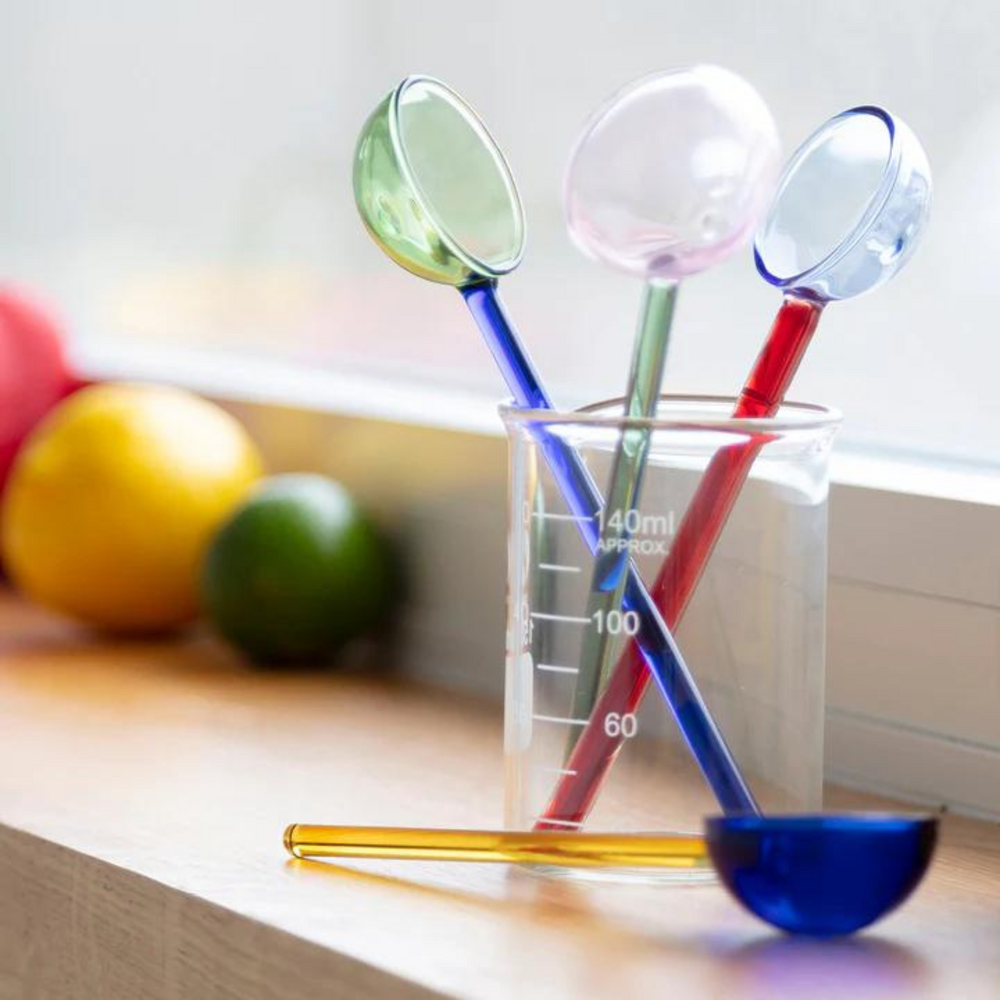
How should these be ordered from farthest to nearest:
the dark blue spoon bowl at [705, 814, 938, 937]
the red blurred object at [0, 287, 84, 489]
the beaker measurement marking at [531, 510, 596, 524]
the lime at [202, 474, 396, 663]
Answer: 1. the red blurred object at [0, 287, 84, 489]
2. the lime at [202, 474, 396, 663]
3. the beaker measurement marking at [531, 510, 596, 524]
4. the dark blue spoon bowl at [705, 814, 938, 937]

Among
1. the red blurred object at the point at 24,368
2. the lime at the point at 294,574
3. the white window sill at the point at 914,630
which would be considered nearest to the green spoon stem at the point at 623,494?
the white window sill at the point at 914,630

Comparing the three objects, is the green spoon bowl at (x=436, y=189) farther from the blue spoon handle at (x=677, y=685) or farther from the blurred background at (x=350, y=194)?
the blurred background at (x=350, y=194)

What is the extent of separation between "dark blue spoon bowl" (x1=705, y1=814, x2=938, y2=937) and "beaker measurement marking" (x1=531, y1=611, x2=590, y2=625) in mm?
101

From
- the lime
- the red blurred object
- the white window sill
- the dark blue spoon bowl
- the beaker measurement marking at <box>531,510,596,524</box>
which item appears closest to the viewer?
the dark blue spoon bowl

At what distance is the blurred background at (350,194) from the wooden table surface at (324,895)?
209 mm

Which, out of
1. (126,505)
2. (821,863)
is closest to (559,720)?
(821,863)

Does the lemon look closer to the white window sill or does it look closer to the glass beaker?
the white window sill

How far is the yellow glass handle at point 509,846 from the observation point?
0.58m

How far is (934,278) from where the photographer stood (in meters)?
0.77

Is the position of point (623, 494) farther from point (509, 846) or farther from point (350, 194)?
point (350, 194)

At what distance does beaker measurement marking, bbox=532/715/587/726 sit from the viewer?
1.99 feet

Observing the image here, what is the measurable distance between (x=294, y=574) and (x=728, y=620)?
349mm

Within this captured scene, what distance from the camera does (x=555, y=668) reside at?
2.02 ft

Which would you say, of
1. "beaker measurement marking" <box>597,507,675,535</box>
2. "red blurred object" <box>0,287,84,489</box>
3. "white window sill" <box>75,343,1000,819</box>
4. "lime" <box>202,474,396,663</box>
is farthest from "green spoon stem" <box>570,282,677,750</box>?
"red blurred object" <box>0,287,84,489</box>
